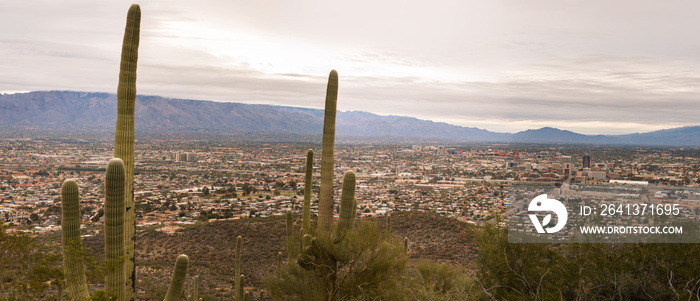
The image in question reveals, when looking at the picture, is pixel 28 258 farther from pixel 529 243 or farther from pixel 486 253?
pixel 529 243

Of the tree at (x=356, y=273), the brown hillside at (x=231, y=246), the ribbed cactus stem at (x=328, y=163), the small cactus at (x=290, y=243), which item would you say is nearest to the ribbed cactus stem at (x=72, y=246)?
the tree at (x=356, y=273)

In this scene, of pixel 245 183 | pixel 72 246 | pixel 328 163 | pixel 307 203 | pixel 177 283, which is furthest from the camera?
pixel 245 183

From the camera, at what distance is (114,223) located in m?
8.58

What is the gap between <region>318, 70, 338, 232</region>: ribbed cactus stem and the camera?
13.4 meters

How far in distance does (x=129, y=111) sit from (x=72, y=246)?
9.64ft

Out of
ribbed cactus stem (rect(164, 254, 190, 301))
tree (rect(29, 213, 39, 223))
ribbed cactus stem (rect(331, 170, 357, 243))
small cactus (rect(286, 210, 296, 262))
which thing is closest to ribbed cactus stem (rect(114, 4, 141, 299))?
ribbed cactus stem (rect(164, 254, 190, 301))

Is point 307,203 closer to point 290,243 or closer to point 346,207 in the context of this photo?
point 290,243

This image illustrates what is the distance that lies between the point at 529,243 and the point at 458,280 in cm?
407

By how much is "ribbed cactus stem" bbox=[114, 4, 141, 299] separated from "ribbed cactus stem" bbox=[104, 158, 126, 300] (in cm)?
94

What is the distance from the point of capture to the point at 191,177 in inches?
2697

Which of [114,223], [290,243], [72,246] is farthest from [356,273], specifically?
[72,246]

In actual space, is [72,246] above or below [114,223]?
below

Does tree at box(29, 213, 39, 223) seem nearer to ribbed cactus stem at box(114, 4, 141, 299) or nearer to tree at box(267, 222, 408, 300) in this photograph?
tree at box(267, 222, 408, 300)

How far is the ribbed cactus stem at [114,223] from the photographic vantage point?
845 cm
